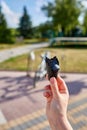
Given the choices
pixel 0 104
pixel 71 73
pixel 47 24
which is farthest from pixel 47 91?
pixel 47 24

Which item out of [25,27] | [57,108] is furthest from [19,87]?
[25,27]

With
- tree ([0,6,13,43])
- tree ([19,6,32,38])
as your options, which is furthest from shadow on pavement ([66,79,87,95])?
tree ([19,6,32,38])

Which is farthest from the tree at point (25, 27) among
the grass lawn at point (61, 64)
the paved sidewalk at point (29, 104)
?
the paved sidewalk at point (29, 104)

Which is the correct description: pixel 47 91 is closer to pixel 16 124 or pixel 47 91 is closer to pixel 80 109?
pixel 16 124

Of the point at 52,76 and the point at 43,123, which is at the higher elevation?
the point at 52,76

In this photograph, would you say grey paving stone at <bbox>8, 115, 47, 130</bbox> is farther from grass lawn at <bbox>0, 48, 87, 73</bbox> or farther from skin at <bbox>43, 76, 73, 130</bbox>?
grass lawn at <bbox>0, 48, 87, 73</bbox>

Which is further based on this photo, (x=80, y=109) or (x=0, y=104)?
(x=0, y=104)

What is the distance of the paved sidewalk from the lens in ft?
18.5

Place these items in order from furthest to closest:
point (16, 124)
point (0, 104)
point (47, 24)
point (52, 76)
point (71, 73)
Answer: point (47, 24) → point (71, 73) → point (0, 104) → point (16, 124) → point (52, 76)

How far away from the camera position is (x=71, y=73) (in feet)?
37.8

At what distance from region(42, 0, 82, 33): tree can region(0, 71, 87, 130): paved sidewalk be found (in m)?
30.6

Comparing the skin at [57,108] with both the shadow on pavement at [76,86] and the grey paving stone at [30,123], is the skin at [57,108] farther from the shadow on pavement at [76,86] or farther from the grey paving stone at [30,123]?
the shadow on pavement at [76,86]

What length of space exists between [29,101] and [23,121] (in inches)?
58.5

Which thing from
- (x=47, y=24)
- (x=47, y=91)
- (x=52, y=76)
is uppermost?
(x=52, y=76)
